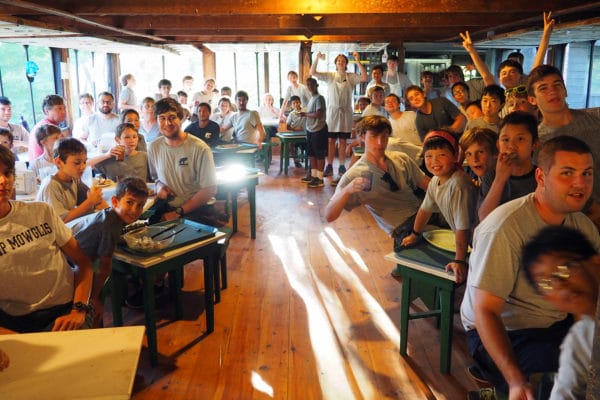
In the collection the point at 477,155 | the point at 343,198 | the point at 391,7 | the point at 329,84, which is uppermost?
the point at 391,7

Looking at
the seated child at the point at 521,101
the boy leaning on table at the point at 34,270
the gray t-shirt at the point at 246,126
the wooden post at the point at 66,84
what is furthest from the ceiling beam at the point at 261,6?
the wooden post at the point at 66,84

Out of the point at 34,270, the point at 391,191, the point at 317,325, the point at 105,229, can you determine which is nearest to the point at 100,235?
the point at 105,229

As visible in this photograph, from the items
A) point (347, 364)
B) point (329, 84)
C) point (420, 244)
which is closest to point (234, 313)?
point (347, 364)

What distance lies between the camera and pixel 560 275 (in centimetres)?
134

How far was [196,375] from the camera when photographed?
2.73 metres

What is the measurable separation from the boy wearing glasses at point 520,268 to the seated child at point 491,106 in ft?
7.78

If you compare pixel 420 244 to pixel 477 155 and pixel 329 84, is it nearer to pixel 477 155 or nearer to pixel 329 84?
pixel 477 155

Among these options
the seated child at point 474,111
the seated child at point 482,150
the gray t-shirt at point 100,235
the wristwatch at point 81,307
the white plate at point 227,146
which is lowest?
the wristwatch at point 81,307

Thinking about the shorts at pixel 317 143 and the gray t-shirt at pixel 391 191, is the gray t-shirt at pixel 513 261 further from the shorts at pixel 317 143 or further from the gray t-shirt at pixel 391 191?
the shorts at pixel 317 143

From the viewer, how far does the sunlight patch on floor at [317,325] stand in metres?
2.64

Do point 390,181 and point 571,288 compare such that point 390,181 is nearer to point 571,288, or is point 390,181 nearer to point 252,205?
point 571,288

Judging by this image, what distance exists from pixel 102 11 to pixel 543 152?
4.21 metres

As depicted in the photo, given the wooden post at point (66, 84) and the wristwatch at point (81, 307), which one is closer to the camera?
the wristwatch at point (81, 307)

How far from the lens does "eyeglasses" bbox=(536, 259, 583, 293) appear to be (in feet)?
4.38
